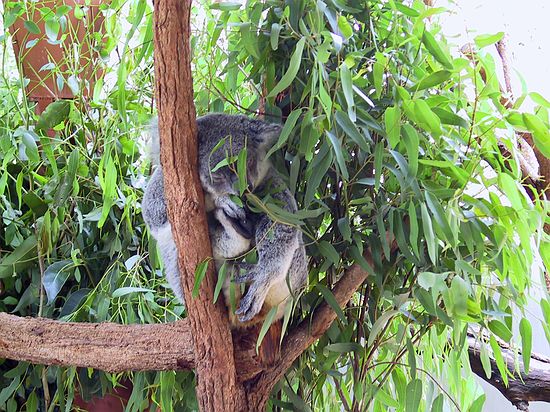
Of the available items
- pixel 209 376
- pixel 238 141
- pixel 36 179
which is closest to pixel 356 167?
pixel 238 141

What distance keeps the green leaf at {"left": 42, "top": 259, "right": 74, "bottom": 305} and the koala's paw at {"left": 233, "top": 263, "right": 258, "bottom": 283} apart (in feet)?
2.28

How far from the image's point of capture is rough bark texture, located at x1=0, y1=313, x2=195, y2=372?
1.50 metres

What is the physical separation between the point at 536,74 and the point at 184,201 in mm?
Result: 1844

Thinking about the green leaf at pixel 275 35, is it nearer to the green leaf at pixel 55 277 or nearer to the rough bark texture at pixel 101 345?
the rough bark texture at pixel 101 345

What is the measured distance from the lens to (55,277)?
1.86 meters

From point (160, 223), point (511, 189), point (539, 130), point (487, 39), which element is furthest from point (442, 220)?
point (160, 223)

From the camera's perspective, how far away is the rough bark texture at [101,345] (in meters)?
1.50

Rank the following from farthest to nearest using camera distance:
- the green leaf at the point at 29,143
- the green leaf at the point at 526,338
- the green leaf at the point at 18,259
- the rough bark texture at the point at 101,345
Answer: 1. the green leaf at the point at 18,259
2. the green leaf at the point at 29,143
3. the rough bark texture at the point at 101,345
4. the green leaf at the point at 526,338

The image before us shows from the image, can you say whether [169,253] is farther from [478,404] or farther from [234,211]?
[478,404]

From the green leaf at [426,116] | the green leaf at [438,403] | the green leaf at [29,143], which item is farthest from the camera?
the green leaf at [29,143]

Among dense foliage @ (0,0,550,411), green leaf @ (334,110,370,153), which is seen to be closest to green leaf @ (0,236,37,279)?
dense foliage @ (0,0,550,411)

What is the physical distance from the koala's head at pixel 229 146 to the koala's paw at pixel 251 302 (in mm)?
227

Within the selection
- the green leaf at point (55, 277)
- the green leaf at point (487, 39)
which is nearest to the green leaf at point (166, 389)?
the green leaf at point (55, 277)

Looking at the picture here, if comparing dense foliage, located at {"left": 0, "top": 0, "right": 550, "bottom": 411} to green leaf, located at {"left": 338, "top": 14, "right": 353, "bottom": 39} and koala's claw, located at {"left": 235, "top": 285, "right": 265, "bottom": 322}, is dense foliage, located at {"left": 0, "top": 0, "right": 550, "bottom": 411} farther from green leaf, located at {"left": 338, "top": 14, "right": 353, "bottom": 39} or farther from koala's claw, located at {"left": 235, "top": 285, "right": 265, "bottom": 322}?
koala's claw, located at {"left": 235, "top": 285, "right": 265, "bottom": 322}
